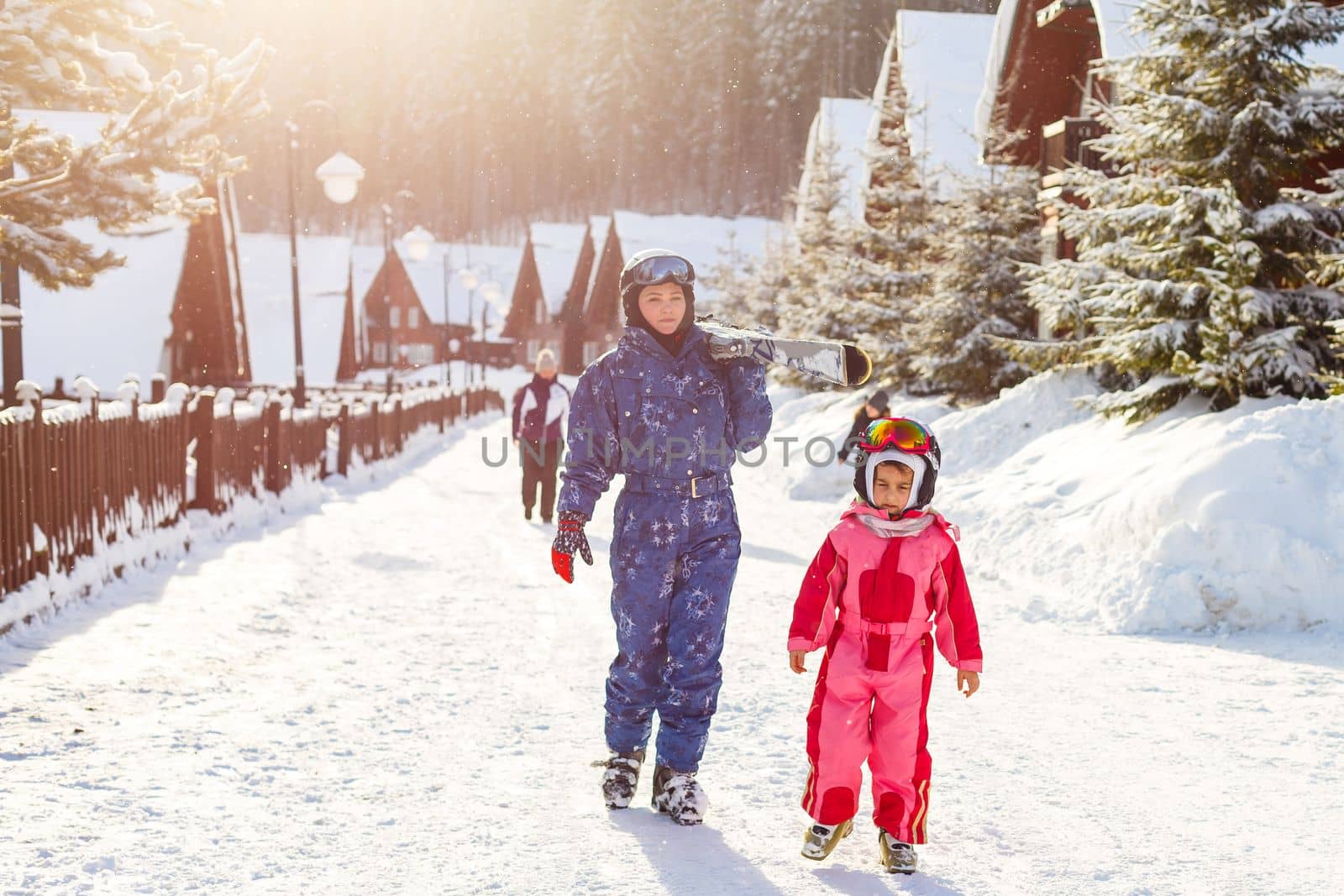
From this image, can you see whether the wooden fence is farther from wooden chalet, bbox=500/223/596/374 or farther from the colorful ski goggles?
wooden chalet, bbox=500/223/596/374

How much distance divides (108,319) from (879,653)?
2789cm

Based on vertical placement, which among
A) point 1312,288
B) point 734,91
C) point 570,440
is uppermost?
point 734,91

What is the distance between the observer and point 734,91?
86.6 metres

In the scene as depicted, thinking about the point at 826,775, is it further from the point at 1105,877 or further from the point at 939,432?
the point at 939,432

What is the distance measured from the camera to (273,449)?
13.8m

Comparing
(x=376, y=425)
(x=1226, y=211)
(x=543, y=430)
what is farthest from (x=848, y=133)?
(x=1226, y=211)

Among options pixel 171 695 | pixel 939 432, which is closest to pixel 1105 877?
pixel 171 695

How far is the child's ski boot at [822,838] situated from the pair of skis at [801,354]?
139 centimetres

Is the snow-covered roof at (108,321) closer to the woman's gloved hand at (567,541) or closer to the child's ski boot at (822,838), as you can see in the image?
the woman's gloved hand at (567,541)

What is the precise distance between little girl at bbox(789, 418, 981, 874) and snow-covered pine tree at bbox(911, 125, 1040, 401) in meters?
13.9

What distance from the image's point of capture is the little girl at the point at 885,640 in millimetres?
3717

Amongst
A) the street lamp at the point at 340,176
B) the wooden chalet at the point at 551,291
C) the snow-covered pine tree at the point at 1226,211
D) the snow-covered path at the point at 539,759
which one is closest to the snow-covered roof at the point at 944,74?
the street lamp at the point at 340,176

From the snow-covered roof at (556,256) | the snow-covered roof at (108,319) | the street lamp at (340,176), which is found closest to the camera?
the street lamp at (340,176)

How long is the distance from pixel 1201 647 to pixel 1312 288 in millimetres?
5572
